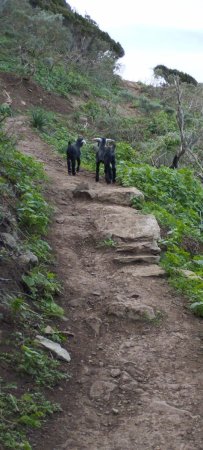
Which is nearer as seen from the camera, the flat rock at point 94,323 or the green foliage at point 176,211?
the flat rock at point 94,323

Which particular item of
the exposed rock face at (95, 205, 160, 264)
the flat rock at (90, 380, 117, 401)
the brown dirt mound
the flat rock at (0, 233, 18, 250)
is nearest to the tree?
the brown dirt mound

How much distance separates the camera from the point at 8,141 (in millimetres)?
10570

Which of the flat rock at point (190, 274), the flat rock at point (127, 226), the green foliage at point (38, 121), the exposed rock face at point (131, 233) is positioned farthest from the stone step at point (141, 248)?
the green foliage at point (38, 121)

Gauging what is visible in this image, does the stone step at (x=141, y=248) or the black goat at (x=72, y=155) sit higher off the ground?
the black goat at (x=72, y=155)

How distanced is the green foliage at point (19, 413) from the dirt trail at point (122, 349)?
13 centimetres

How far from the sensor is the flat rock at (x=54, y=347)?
5.39 metres

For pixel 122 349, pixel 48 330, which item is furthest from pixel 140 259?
pixel 48 330

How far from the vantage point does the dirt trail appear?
452 cm

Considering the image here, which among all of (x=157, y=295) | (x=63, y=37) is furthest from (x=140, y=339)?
(x=63, y=37)

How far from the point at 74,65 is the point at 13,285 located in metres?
23.9

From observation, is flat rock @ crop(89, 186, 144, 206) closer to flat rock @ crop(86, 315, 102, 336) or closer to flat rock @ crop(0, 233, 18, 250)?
flat rock @ crop(0, 233, 18, 250)

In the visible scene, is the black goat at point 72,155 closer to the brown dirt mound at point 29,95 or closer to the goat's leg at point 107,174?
the goat's leg at point 107,174

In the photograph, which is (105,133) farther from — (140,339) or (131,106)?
(140,339)

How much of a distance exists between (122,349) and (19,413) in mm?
1816
